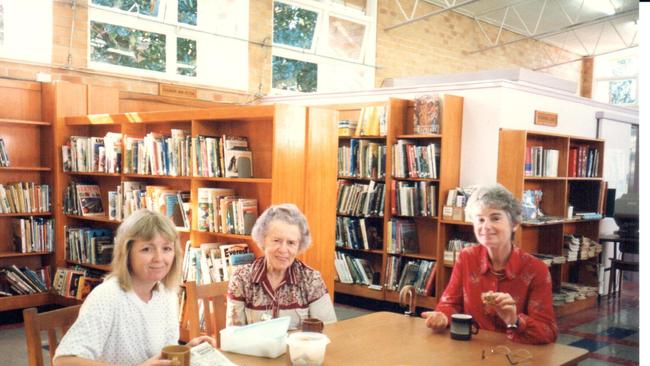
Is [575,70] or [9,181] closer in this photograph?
[9,181]

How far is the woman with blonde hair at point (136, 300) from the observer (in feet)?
6.29

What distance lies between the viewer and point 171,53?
8062 millimetres

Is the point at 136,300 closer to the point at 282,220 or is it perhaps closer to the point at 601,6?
the point at 282,220

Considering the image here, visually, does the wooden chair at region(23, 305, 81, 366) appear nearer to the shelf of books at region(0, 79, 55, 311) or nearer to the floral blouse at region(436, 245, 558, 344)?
the floral blouse at region(436, 245, 558, 344)

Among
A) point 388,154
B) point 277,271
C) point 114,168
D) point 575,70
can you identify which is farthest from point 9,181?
point 575,70

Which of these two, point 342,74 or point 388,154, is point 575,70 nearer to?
point 342,74

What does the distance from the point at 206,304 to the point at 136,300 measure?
2.59 feet

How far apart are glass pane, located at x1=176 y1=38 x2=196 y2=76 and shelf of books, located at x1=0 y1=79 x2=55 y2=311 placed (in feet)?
7.75

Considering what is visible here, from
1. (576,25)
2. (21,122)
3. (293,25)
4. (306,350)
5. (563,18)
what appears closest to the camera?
(306,350)

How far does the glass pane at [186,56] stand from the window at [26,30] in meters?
1.75

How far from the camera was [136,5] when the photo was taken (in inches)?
305

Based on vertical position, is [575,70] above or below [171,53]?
above

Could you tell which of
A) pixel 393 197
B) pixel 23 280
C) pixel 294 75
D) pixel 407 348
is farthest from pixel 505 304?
pixel 294 75

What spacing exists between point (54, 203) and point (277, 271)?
160 inches
